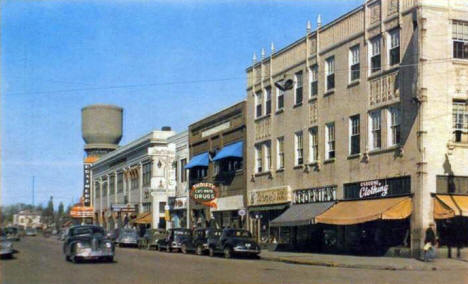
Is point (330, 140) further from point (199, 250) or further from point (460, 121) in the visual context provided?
point (199, 250)

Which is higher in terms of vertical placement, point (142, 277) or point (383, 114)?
point (383, 114)

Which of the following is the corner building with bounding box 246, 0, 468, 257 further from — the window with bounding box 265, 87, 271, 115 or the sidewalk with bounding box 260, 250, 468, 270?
the sidewalk with bounding box 260, 250, 468, 270

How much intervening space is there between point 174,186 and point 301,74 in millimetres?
30607

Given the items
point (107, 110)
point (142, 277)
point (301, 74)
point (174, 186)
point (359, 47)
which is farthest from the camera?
point (107, 110)

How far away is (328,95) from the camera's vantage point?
41.8 m

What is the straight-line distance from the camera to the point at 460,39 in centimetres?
3394

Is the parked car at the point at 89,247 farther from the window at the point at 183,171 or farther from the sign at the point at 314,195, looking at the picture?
the window at the point at 183,171

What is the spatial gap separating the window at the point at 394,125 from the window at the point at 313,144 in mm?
7854

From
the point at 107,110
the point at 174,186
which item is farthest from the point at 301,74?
the point at 107,110

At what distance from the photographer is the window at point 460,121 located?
110 feet

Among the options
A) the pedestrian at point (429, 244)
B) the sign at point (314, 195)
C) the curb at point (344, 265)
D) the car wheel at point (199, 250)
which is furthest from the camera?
the car wheel at point (199, 250)

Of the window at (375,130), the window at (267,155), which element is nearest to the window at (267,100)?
the window at (267,155)

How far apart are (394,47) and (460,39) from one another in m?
3.27

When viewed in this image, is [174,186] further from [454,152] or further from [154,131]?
[454,152]
